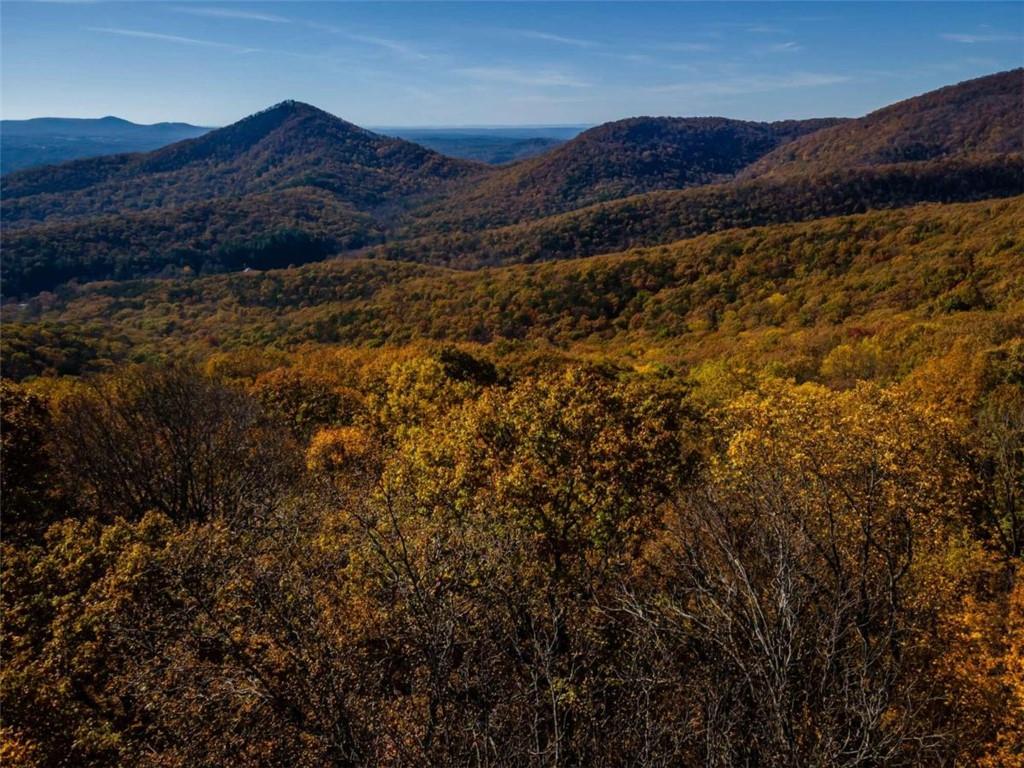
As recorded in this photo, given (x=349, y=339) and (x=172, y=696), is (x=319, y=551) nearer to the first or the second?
(x=172, y=696)

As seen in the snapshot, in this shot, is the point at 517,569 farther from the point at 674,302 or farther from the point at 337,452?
the point at 674,302

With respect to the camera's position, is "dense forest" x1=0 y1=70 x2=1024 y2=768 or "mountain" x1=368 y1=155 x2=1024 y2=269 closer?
"dense forest" x1=0 y1=70 x2=1024 y2=768

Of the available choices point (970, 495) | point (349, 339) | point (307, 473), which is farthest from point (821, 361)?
point (349, 339)

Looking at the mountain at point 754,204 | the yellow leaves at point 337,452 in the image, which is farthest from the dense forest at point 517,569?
the mountain at point 754,204

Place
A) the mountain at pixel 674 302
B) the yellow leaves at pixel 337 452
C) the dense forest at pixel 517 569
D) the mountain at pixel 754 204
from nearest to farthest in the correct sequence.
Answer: the dense forest at pixel 517 569 → the yellow leaves at pixel 337 452 → the mountain at pixel 674 302 → the mountain at pixel 754 204

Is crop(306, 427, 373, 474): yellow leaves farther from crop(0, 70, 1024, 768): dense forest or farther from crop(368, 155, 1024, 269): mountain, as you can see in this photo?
crop(368, 155, 1024, 269): mountain

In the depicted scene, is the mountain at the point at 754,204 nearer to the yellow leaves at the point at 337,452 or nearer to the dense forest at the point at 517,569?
the dense forest at the point at 517,569

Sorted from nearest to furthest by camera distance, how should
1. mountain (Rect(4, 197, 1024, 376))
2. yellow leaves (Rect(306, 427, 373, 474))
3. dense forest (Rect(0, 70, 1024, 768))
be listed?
dense forest (Rect(0, 70, 1024, 768)) < yellow leaves (Rect(306, 427, 373, 474)) < mountain (Rect(4, 197, 1024, 376))

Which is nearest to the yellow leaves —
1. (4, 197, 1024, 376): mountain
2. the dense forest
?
the dense forest

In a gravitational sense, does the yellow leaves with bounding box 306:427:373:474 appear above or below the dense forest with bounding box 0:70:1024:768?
below

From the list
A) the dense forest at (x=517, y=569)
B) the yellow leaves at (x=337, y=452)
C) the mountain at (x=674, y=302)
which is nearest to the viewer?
the dense forest at (x=517, y=569)

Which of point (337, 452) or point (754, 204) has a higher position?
point (754, 204)

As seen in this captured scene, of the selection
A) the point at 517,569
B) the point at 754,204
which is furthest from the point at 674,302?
the point at 754,204

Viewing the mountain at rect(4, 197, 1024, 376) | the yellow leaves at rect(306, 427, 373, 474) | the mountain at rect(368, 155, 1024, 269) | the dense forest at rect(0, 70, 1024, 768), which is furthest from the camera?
the mountain at rect(368, 155, 1024, 269)
